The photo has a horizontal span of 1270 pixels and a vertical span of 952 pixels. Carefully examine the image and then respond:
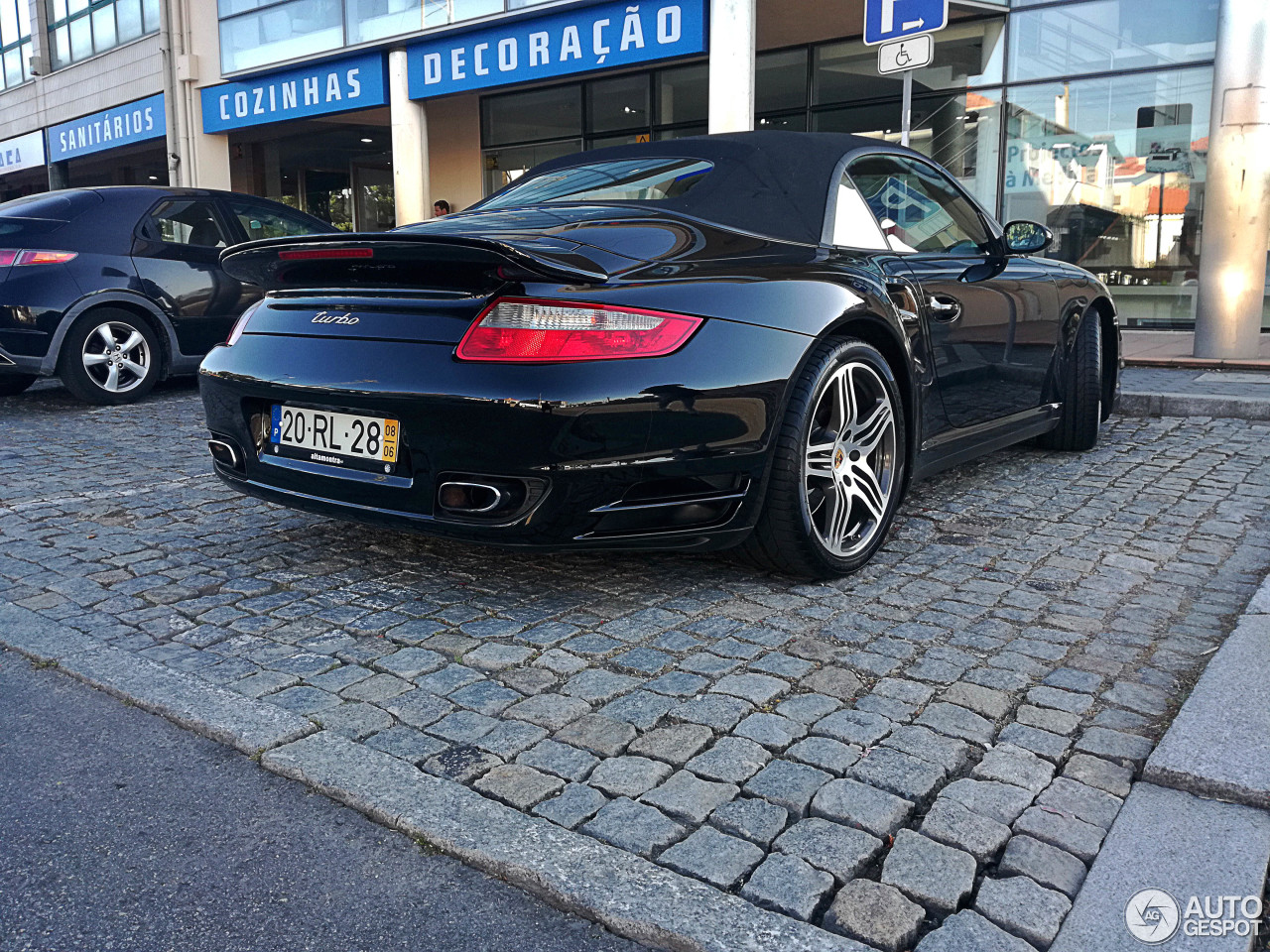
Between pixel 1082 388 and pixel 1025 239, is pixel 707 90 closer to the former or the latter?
pixel 1082 388

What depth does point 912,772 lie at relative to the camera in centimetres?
220

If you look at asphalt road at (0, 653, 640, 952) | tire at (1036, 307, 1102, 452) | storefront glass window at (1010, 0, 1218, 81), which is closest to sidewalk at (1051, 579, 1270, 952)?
asphalt road at (0, 653, 640, 952)

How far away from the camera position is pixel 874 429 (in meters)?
3.56

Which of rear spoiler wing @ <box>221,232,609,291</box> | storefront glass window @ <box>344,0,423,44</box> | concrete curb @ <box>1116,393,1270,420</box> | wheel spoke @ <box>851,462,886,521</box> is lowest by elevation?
concrete curb @ <box>1116,393,1270,420</box>

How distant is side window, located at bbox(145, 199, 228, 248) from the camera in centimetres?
766

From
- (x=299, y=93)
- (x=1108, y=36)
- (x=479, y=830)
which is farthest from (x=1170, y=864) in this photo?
(x=299, y=93)

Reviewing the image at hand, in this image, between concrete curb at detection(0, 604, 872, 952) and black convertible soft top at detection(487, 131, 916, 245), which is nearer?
concrete curb at detection(0, 604, 872, 952)

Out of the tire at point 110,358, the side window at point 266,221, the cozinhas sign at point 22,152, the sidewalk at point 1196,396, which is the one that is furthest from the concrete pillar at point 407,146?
the cozinhas sign at point 22,152

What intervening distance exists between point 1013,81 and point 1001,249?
30.5 ft

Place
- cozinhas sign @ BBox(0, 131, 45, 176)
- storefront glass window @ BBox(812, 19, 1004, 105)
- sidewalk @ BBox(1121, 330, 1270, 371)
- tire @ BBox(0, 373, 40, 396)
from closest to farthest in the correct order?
tire @ BBox(0, 373, 40, 396), sidewalk @ BBox(1121, 330, 1270, 371), storefront glass window @ BBox(812, 19, 1004, 105), cozinhas sign @ BBox(0, 131, 45, 176)

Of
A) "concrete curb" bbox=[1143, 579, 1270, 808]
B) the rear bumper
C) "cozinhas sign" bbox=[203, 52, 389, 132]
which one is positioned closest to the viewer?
"concrete curb" bbox=[1143, 579, 1270, 808]

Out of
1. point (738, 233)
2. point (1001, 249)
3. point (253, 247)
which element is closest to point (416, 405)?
point (253, 247)

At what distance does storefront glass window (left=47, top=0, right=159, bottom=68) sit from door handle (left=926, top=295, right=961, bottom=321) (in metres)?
20.5
